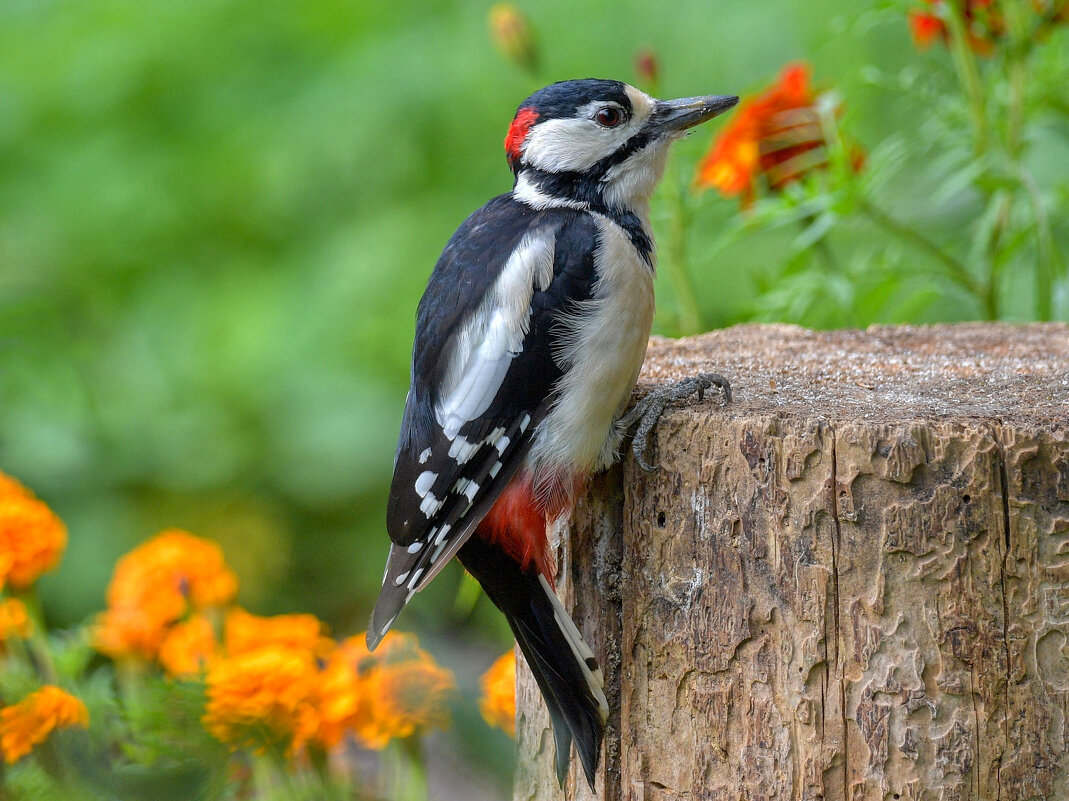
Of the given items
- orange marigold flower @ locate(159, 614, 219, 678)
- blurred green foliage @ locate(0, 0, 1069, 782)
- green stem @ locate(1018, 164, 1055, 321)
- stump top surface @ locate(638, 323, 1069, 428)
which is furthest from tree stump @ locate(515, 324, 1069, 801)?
blurred green foliage @ locate(0, 0, 1069, 782)

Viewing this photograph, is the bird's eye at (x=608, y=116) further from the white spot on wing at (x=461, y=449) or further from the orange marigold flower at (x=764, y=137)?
the white spot on wing at (x=461, y=449)

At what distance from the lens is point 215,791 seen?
1.78m

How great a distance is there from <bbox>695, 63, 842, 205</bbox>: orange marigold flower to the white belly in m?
0.97

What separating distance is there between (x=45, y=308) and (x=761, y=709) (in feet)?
11.3

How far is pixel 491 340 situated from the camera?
217 centimetres

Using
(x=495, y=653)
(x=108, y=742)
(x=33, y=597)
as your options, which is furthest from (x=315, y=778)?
(x=495, y=653)

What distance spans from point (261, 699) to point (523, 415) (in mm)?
659

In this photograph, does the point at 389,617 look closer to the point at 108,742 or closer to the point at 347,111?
the point at 108,742

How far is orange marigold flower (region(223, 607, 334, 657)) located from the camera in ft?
7.48

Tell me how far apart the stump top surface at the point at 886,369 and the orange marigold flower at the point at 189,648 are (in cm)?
103

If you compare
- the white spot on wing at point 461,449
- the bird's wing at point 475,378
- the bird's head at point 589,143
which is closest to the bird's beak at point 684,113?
the bird's head at point 589,143

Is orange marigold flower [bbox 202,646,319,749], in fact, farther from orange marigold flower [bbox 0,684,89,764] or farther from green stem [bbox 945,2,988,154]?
green stem [bbox 945,2,988,154]

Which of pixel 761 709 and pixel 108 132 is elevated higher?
pixel 108 132

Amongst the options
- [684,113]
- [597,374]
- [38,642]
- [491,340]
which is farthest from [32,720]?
[684,113]
